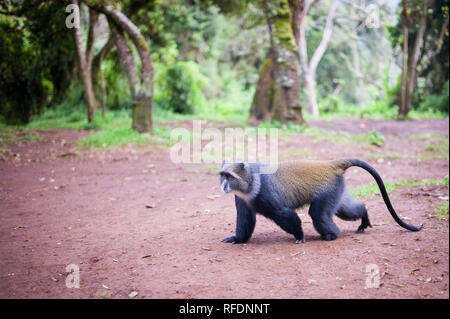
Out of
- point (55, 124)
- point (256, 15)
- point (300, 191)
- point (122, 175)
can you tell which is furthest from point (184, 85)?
point (300, 191)

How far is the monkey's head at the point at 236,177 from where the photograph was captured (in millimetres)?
4520

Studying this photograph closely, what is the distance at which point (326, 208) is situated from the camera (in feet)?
15.5

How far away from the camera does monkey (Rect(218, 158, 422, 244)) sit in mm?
4648

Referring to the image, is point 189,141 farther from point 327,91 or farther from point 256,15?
point 327,91

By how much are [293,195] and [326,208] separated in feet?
1.31

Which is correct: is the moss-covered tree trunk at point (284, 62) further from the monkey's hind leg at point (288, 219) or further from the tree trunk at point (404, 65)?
the monkey's hind leg at point (288, 219)

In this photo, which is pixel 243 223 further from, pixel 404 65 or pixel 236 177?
pixel 404 65

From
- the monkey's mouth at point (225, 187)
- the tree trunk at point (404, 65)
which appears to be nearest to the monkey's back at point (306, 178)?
the monkey's mouth at point (225, 187)

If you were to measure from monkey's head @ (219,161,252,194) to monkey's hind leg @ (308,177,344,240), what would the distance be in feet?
2.66

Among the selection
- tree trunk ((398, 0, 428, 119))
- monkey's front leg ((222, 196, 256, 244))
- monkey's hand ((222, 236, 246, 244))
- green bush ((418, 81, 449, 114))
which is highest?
tree trunk ((398, 0, 428, 119))

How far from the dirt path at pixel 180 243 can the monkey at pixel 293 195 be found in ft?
Answer: 0.66

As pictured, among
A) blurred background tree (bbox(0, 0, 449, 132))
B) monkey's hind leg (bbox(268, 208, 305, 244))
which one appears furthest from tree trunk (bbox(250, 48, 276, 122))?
monkey's hind leg (bbox(268, 208, 305, 244))

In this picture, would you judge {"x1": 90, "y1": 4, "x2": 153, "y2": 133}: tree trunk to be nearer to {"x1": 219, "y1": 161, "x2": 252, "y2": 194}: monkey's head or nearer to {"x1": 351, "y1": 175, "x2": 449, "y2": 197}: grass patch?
{"x1": 351, "y1": 175, "x2": 449, "y2": 197}: grass patch
